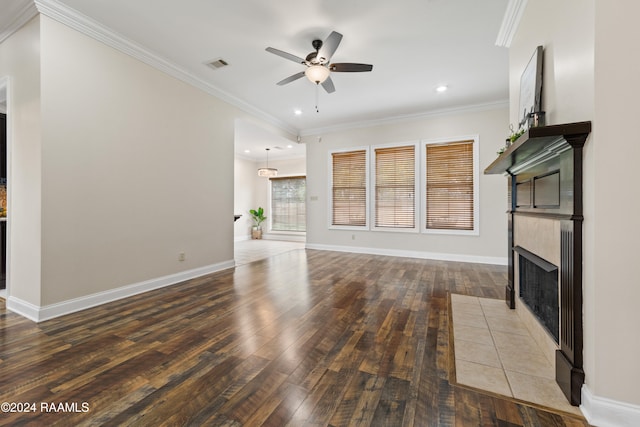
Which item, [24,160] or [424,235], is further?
[424,235]

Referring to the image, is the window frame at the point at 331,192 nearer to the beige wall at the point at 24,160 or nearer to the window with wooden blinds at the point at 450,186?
the window with wooden blinds at the point at 450,186

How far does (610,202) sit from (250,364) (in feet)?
7.33

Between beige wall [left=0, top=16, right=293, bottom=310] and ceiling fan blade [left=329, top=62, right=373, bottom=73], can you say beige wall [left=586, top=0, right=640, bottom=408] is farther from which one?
Answer: beige wall [left=0, top=16, right=293, bottom=310]

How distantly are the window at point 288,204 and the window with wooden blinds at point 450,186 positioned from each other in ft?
15.8

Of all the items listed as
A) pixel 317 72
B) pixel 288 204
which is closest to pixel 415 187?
pixel 317 72

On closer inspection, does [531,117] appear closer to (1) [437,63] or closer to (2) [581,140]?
(2) [581,140]

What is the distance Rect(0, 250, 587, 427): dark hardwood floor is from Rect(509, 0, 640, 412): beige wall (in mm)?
361

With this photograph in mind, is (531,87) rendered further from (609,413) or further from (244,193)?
(244,193)

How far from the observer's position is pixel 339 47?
3312 millimetres

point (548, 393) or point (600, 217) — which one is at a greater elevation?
point (600, 217)

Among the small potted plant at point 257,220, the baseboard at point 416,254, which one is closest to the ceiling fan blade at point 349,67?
the baseboard at point 416,254

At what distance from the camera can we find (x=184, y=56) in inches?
138

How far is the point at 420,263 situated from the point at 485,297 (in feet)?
6.36

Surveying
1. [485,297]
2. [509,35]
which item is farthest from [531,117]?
[485,297]
